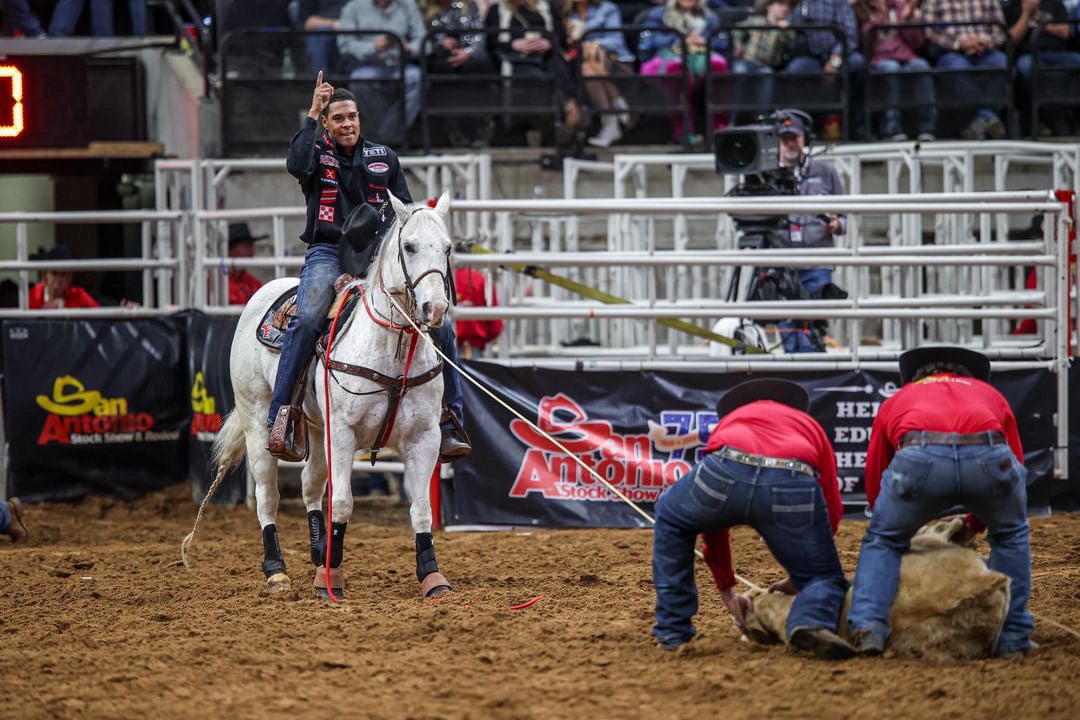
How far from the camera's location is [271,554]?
798 cm

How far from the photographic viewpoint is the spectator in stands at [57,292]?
12.6 metres

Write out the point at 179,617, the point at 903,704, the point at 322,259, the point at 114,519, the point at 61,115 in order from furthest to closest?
1. the point at 114,519
2. the point at 61,115
3. the point at 322,259
4. the point at 179,617
5. the point at 903,704

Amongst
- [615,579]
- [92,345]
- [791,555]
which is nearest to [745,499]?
[791,555]

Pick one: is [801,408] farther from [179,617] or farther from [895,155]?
[895,155]

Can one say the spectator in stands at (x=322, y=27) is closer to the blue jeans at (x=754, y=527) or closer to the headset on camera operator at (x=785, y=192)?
the headset on camera operator at (x=785, y=192)

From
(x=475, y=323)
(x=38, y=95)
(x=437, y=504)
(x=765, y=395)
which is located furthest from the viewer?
(x=475, y=323)

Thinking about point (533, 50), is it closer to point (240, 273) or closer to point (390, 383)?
point (240, 273)

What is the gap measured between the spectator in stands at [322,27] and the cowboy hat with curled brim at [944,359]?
31.2 feet

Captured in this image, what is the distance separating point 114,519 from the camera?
37.6 ft

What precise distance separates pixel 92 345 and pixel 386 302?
552cm

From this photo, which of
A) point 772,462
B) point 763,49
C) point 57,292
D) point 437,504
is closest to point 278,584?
point 437,504

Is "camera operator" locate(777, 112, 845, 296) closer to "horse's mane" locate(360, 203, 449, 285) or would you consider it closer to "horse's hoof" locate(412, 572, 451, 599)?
"horse's mane" locate(360, 203, 449, 285)

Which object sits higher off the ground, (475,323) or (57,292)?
(57,292)

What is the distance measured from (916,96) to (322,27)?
613cm
